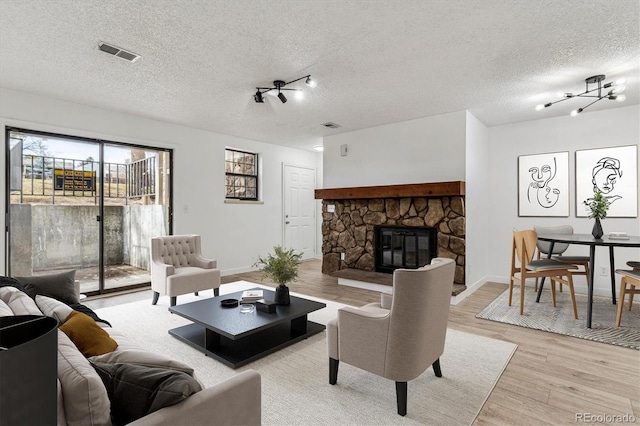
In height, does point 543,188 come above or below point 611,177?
below

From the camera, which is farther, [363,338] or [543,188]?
[543,188]

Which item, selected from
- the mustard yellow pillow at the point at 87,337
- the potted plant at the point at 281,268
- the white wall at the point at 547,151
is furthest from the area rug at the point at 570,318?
the mustard yellow pillow at the point at 87,337

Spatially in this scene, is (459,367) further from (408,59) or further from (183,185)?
(183,185)

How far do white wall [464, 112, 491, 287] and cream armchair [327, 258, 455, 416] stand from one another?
2.69 m

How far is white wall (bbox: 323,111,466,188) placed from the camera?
4523mm

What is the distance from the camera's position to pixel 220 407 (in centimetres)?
112

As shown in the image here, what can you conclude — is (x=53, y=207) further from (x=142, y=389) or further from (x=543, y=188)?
(x=543, y=188)

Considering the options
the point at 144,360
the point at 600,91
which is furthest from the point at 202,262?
the point at 600,91

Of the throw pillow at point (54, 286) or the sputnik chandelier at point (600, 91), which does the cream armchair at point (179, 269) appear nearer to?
the throw pillow at point (54, 286)

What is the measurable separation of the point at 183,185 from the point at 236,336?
3668 millimetres

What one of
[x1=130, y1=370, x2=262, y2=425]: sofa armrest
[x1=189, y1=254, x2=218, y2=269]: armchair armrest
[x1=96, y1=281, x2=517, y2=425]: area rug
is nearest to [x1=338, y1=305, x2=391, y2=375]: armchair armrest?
[x1=96, y1=281, x2=517, y2=425]: area rug

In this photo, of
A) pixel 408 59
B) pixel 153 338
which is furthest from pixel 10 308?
pixel 408 59

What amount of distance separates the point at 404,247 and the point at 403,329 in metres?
3.24

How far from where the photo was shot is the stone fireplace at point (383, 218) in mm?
4414
